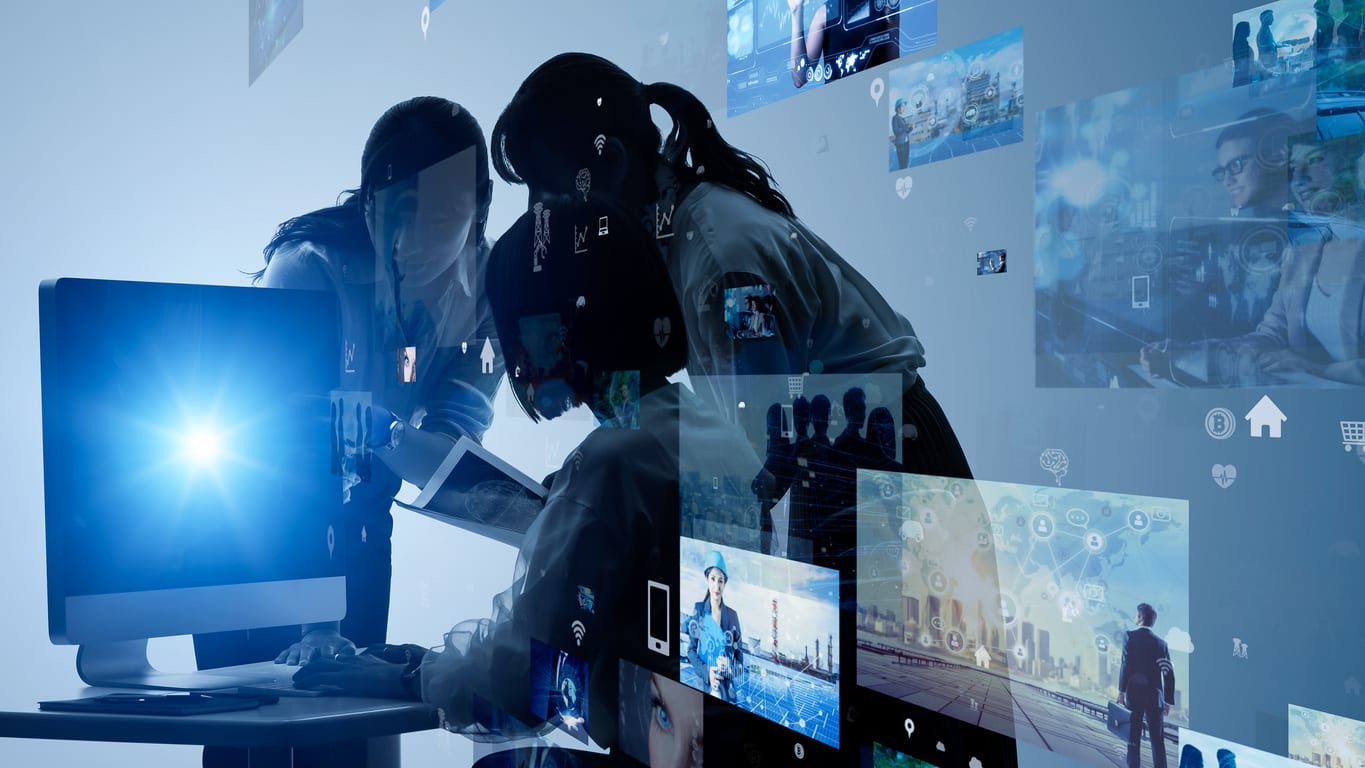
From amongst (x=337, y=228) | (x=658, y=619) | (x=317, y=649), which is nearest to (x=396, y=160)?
(x=337, y=228)

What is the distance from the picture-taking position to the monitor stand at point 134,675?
1.65 m

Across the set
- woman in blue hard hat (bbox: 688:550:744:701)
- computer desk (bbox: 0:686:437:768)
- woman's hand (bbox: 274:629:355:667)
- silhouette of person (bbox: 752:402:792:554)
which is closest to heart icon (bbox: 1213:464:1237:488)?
silhouette of person (bbox: 752:402:792:554)

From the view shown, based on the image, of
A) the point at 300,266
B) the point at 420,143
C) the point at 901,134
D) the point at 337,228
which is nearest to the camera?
the point at 901,134

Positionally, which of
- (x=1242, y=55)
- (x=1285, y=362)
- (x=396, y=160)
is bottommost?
(x=1285, y=362)

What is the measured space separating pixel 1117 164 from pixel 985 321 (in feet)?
0.57

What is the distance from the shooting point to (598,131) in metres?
1.46

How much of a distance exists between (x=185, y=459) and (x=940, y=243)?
1403 millimetres

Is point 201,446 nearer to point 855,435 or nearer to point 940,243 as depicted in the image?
point 855,435

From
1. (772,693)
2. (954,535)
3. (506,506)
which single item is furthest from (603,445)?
(954,535)

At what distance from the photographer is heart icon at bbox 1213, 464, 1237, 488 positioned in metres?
0.70

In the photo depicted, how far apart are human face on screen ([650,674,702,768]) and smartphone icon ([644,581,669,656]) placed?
0.14 feet

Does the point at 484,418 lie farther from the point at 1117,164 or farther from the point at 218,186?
the point at 218,186

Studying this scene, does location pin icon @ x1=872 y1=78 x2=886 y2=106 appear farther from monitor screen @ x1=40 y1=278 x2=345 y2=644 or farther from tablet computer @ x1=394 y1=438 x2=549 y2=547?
Result: monitor screen @ x1=40 y1=278 x2=345 y2=644

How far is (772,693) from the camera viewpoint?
1.15m
